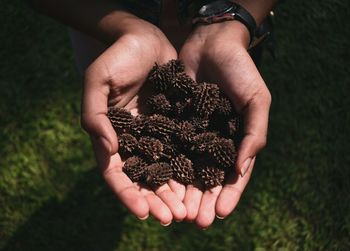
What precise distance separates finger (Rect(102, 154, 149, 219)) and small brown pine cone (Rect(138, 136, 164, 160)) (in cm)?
24

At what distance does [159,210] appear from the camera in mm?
2809

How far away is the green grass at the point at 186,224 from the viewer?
4477 mm

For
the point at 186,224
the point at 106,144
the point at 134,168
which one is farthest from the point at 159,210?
the point at 186,224

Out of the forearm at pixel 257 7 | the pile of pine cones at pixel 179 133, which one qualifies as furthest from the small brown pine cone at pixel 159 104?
the forearm at pixel 257 7

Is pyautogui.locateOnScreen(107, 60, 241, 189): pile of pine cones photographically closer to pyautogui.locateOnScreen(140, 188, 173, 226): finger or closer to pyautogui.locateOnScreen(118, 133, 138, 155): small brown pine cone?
pyautogui.locateOnScreen(118, 133, 138, 155): small brown pine cone

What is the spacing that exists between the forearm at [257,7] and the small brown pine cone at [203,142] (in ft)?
3.41

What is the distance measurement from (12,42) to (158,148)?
3082mm

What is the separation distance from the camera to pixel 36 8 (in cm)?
372

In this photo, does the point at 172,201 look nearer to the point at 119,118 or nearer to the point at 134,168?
the point at 134,168

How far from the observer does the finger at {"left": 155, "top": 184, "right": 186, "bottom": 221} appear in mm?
2852

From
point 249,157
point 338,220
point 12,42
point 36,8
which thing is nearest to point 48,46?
point 12,42

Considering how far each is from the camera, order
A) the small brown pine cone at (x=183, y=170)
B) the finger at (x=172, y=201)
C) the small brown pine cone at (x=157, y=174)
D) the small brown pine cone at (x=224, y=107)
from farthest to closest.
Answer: the small brown pine cone at (x=224, y=107)
the small brown pine cone at (x=183, y=170)
the small brown pine cone at (x=157, y=174)
the finger at (x=172, y=201)

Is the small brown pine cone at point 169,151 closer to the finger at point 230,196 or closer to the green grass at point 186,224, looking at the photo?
the finger at point 230,196

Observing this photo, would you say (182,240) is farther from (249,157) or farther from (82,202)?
(249,157)
